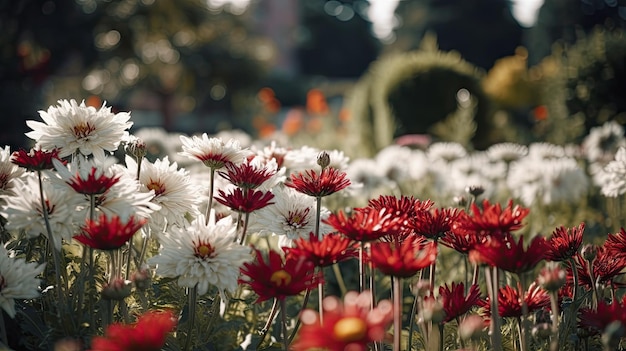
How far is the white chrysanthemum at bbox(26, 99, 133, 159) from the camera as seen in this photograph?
1.44 metres

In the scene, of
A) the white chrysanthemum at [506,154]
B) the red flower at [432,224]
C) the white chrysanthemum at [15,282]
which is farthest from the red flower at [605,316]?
the white chrysanthemum at [506,154]

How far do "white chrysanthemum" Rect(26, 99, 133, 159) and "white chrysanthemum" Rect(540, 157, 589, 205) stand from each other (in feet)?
7.54

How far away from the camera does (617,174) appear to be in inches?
84.8

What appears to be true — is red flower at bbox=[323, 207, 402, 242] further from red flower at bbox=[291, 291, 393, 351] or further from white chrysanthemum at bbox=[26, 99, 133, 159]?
white chrysanthemum at bbox=[26, 99, 133, 159]

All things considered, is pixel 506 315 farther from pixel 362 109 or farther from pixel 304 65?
pixel 304 65

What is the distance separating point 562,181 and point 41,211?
8.45ft

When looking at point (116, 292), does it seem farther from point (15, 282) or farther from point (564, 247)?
point (564, 247)

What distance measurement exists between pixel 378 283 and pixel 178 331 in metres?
1.08

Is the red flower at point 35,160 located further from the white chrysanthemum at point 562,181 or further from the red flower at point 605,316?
the white chrysanthemum at point 562,181

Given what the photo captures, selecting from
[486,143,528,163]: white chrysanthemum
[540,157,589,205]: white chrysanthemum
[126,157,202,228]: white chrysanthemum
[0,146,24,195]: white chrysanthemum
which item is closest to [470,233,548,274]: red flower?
[126,157,202,228]: white chrysanthemum

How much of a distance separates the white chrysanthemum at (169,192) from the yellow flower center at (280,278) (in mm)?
386

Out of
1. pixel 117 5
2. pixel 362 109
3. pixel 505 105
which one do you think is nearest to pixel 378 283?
A: pixel 362 109

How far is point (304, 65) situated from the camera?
3703cm

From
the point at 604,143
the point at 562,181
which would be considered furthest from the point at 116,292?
the point at 604,143
